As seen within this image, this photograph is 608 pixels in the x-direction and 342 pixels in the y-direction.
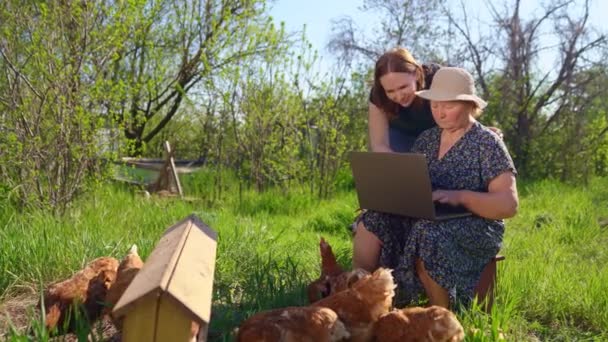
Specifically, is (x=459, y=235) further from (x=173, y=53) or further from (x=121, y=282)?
(x=173, y=53)

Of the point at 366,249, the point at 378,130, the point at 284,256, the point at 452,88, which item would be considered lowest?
the point at 284,256

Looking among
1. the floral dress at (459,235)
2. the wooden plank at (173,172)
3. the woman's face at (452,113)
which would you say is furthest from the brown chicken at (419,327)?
the wooden plank at (173,172)

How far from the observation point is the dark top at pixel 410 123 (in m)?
3.80

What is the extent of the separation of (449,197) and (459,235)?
→ 0.65 feet

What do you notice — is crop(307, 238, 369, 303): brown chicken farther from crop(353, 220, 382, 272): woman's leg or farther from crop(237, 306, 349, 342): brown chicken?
crop(237, 306, 349, 342): brown chicken

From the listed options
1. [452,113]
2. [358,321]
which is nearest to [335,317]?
[358,321]

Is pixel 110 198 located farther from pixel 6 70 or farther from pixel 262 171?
pixel 262 171

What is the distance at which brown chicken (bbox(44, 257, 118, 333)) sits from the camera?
2701mm

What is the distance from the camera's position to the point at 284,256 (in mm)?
4375

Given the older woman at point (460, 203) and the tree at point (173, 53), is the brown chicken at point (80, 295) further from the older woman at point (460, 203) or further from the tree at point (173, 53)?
the tree at point (173, 53)

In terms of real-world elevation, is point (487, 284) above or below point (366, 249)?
below

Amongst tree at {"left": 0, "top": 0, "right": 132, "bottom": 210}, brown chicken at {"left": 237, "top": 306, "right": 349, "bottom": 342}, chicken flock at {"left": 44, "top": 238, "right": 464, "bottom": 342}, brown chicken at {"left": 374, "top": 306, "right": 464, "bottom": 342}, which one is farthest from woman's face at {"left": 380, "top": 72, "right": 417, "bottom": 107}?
tree at {"left": 0, "top": 0, "right": 132, "bottom": 210}

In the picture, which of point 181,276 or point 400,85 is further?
point 400,85

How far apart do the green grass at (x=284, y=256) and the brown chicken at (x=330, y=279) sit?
128 millimetres
